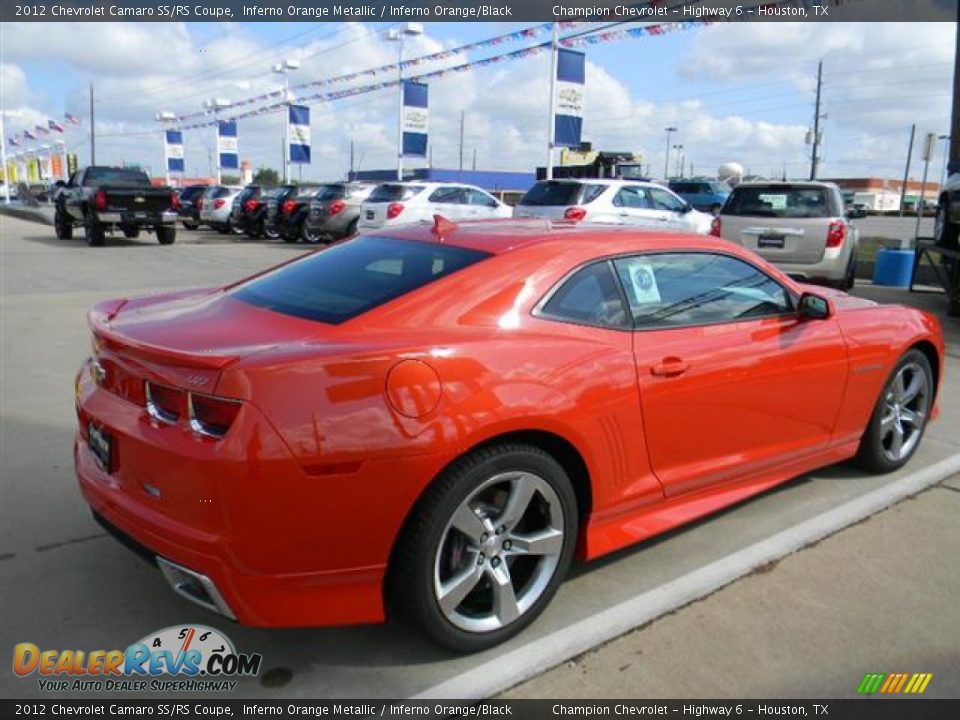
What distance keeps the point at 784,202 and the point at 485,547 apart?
32.7ft

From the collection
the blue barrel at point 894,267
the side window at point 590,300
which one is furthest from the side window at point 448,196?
the side window at point 590,300

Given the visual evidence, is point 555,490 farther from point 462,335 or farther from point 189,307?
point 189,307

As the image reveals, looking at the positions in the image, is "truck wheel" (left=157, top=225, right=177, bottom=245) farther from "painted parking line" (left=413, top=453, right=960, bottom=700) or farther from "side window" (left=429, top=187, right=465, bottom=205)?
"painted parking line" (left=413, top=453, right=960, bottom=700)

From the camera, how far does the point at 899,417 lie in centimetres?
443

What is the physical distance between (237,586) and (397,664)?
0.67 m

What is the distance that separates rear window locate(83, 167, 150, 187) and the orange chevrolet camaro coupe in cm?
1853

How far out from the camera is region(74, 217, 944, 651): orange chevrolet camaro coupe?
2289 millimetres

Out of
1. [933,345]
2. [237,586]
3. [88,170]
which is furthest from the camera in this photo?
[88,170]

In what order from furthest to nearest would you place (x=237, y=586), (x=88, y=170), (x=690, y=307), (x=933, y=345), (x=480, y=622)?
(x=88, y=170), (x=933, y=345), (x=690, y=307), (x=480, y=622), (x=237, y=586)

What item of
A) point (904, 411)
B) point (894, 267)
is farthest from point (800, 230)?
point (904, 411)

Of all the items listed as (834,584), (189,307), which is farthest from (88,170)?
(834,584)

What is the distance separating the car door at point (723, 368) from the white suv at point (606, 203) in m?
9.48

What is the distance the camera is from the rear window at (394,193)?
17.2 metres

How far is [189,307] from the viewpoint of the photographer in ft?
10.2
